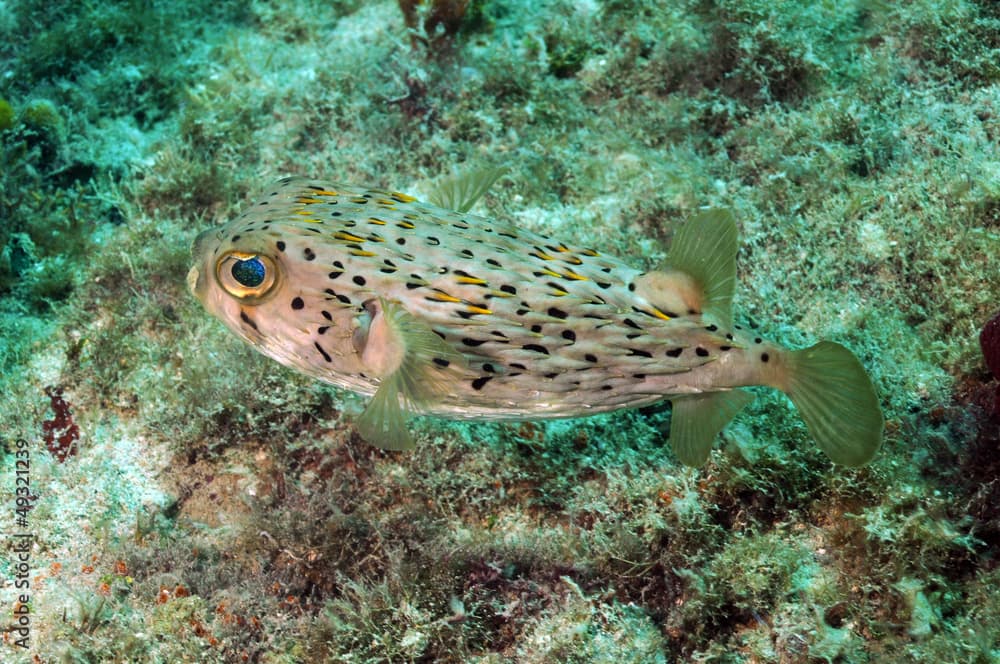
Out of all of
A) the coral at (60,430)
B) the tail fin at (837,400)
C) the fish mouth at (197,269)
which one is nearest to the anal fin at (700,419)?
the tail fin at (837,400)

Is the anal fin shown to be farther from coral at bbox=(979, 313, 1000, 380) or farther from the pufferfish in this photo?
coral at bbox=(979, 313, 1000, 380)

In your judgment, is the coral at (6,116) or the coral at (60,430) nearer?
the coral at (60,430)

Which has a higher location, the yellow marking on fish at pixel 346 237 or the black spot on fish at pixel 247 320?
the yellow marking on fish at pixel 346 237

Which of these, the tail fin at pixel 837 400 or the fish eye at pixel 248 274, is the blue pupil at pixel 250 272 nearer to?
the fish eye at pixel 248 274

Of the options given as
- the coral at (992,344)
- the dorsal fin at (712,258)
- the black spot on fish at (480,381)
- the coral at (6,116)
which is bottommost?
the coral at (6,116)

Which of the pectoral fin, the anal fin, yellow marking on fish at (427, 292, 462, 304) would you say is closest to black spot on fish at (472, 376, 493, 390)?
the pectoral fin

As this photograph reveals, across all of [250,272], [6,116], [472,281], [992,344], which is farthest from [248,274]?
[6,116]

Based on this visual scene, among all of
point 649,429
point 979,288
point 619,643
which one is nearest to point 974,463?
point 979,288

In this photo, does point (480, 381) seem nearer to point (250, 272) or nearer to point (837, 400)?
point (250, 272)
